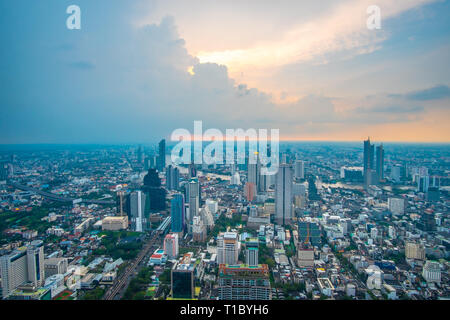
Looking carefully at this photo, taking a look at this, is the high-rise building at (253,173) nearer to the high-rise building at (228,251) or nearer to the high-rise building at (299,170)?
the high-rise building at (299,170)

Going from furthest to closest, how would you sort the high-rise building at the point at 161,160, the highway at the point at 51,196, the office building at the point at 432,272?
the high-rise building at the point at 161,160 < the highway at the point at 51,196 < the office building at the point at 432,272

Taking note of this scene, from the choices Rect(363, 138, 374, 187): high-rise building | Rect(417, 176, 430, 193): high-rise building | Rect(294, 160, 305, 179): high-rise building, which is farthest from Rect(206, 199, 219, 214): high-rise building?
Rect(417, 176, 430, 193): high-rise building

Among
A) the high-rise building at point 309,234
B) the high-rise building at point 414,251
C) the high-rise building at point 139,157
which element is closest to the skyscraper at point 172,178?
the high-rise building at point 139,157

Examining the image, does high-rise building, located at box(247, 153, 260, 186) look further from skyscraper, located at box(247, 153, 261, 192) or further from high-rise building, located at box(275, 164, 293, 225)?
high-rise building, located at box(275, 164, 293, 225)

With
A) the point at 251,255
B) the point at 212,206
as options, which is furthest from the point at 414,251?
the point at 212,206
